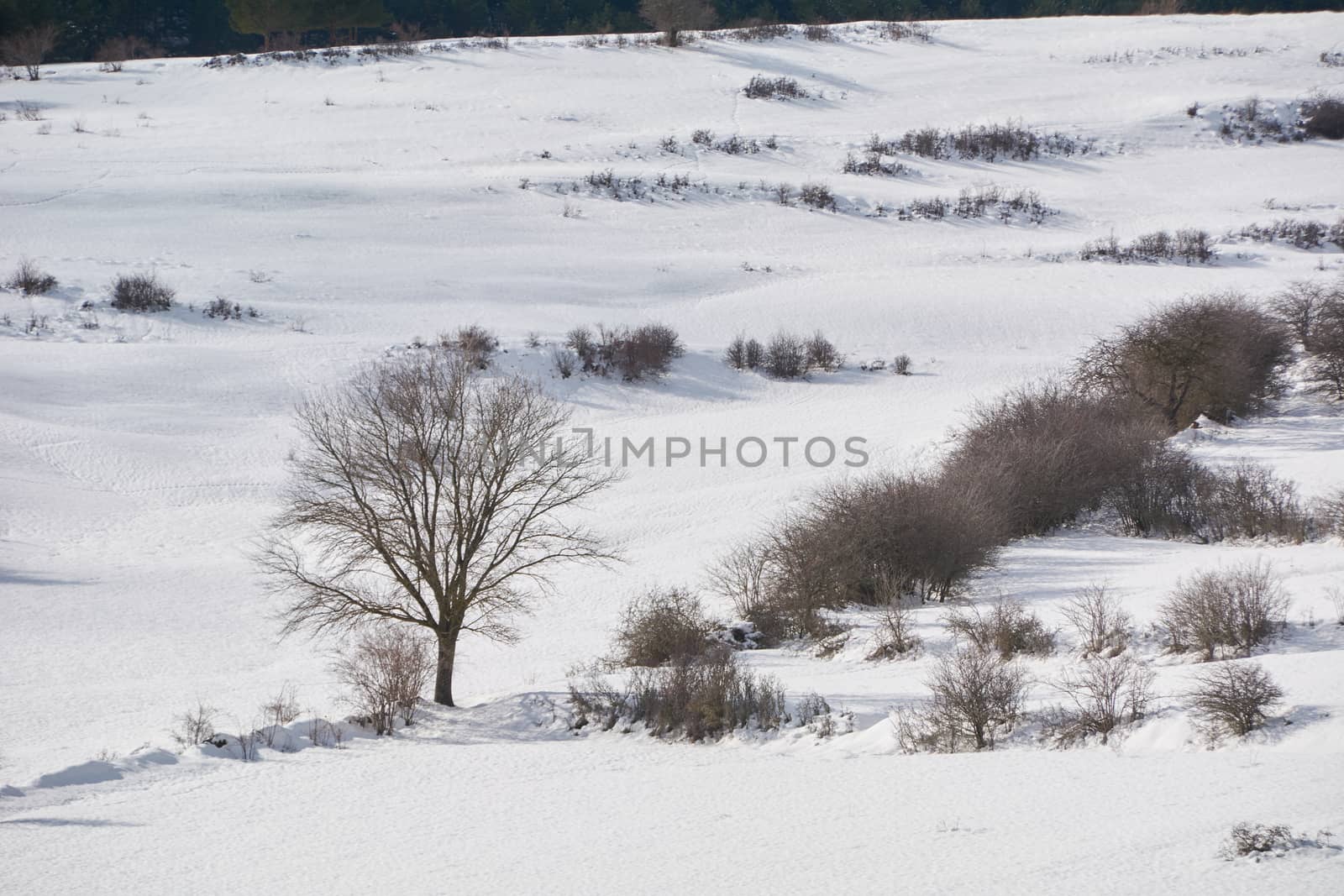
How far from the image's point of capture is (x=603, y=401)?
27250mm

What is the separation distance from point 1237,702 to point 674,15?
5215cm

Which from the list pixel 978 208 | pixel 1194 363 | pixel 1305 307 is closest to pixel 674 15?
pixel 978 208

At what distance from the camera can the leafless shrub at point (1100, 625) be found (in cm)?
1120

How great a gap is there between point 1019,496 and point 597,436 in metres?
9.89

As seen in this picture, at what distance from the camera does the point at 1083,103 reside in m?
47.1

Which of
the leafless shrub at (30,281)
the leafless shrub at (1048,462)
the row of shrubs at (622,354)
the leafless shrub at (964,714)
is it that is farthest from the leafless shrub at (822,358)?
the leafless shrub at (964,714)

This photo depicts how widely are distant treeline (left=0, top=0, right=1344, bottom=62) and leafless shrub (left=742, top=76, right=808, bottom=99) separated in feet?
50.1

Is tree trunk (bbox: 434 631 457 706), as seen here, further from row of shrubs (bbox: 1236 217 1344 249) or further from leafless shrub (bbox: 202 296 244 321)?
row of shrubs (bbox: 1236 217 1344 249)

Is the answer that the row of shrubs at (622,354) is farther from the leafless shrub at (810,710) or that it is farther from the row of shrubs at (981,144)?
the row of shrubs at (981,144)

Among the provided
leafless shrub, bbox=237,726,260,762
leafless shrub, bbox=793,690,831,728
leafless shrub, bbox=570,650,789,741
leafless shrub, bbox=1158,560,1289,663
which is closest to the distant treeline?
leafless shrub, bbox=1158,560,1289,663

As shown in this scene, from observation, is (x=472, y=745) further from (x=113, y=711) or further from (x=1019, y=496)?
(x=1019, y=496)

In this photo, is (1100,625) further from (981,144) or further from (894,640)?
Result: (981,144)

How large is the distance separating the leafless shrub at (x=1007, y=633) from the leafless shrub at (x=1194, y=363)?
12213 mm

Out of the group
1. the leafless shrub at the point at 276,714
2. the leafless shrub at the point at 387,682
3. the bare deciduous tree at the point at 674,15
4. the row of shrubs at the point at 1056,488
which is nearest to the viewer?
the leafless shrub at the point at 276,714
